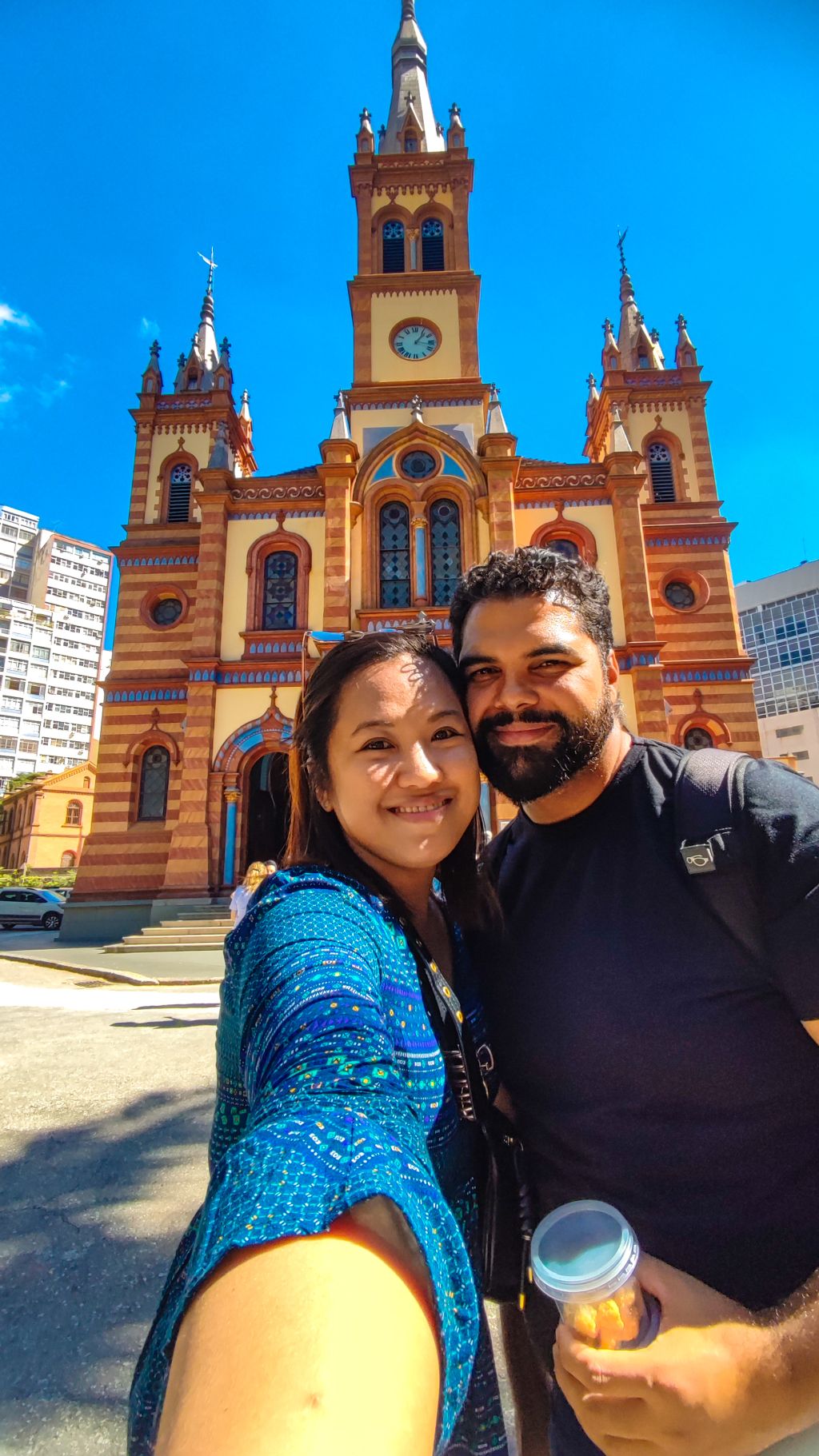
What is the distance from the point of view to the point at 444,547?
16.7 meters

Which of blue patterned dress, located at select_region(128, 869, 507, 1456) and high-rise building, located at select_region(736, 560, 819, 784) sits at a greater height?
high-rise building, located at select_region(736, 560, 819, 784)

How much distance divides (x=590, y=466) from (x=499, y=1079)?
17857mm

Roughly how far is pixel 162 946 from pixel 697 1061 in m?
13.0

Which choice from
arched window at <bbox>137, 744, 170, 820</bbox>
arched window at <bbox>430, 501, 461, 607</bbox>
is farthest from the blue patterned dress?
arched window at <bbox>137, 744, 170, 820</bbox>

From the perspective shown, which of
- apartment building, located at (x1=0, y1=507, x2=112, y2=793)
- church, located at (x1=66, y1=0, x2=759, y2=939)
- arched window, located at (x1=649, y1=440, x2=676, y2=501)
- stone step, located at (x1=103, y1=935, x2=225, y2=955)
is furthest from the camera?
apartment building, located at (x1=0, y1=507, x2=112, y2=793)

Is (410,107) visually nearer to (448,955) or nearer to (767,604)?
(448,955)

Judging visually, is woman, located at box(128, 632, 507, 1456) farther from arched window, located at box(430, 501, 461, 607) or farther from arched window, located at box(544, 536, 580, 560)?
arched window, located at box(544, 536, 580, 560)

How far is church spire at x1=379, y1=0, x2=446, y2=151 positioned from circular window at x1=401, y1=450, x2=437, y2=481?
11541 millimetres

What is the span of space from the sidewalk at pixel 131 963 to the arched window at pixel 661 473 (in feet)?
53.3

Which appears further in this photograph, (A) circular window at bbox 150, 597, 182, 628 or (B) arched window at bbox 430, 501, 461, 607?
(A) circular window at bbox 150, 597, 182, 628

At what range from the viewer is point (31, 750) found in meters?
75.0

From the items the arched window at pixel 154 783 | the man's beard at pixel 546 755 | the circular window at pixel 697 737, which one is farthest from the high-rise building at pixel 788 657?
the man's beard at pixel 546 755

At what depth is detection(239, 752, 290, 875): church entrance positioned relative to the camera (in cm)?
1560

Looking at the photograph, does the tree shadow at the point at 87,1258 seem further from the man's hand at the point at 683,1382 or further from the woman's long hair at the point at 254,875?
the woman's long hair at the point at 254,875
